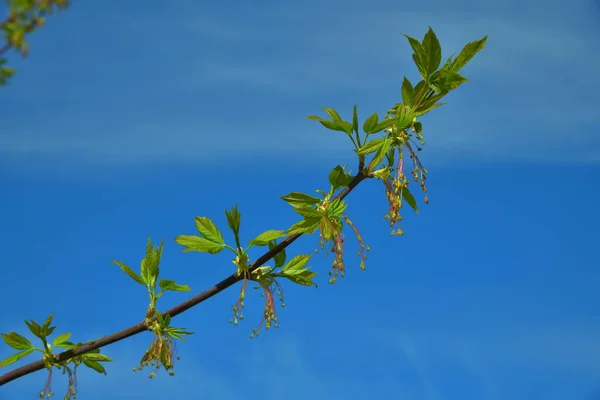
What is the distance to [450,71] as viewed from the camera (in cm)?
234

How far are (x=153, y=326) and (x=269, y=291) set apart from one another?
43 cm

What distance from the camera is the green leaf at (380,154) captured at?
2266 mm

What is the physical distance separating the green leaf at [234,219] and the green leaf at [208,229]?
63mm

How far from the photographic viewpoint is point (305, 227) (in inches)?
85.9

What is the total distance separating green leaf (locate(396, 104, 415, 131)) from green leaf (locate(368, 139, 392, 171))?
0.09 m

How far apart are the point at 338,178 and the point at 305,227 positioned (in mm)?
211

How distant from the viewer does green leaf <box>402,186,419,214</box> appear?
245cm

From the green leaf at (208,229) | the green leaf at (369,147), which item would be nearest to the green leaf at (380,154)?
the green leaf at (369,147)

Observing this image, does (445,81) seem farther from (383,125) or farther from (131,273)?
(131,273)

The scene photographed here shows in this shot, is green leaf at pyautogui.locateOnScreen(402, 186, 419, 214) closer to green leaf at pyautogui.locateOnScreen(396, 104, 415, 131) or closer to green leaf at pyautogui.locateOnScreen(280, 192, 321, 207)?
green leaf at pyautogui.locateOnScreen(396, 104, 415, 131)

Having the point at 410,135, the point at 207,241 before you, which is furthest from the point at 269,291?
the point at 410,135

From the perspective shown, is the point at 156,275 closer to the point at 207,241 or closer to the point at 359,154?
the point at 207,241

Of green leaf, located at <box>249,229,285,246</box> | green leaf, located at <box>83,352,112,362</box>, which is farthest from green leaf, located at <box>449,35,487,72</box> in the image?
green leaf, located at <box>83,352,112,362</box>

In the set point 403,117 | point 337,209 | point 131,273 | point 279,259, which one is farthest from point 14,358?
point 403,117
